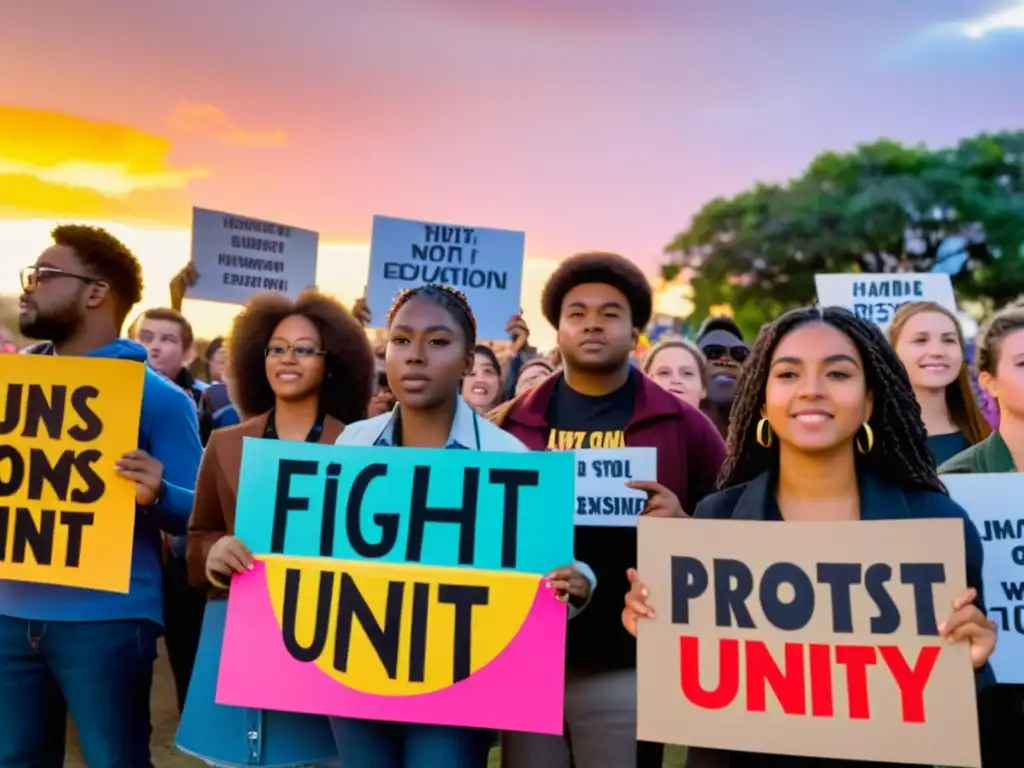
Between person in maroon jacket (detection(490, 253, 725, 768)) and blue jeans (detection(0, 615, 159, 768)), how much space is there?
1189 mm

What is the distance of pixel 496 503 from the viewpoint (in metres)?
2.93

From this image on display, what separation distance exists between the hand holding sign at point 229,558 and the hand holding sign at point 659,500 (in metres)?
1.18

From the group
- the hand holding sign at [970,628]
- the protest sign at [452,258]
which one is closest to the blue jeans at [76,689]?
the hand holding sign at [970,628]

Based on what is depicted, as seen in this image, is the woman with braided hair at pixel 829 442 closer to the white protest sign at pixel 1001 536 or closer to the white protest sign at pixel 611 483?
the white protest sign at pixel 611 483

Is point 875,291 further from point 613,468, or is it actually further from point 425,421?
point 425,421

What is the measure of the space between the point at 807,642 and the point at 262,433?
2.14 metres

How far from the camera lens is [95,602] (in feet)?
10.4

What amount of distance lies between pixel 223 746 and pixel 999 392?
2960 mm

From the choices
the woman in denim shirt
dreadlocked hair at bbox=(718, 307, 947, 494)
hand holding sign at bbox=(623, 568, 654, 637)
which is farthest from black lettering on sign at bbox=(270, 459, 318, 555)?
dreadlocked hair at bbox=(718, 307, 947, 494)

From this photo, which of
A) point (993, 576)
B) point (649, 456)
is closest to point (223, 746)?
point (649, 456)

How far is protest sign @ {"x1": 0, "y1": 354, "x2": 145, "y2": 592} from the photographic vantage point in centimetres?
316

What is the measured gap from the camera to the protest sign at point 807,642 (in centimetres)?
250

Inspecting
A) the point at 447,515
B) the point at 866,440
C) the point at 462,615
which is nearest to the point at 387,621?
the point at 462,615

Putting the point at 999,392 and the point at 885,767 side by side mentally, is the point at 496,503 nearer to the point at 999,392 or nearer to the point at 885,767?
the point at 885,767
